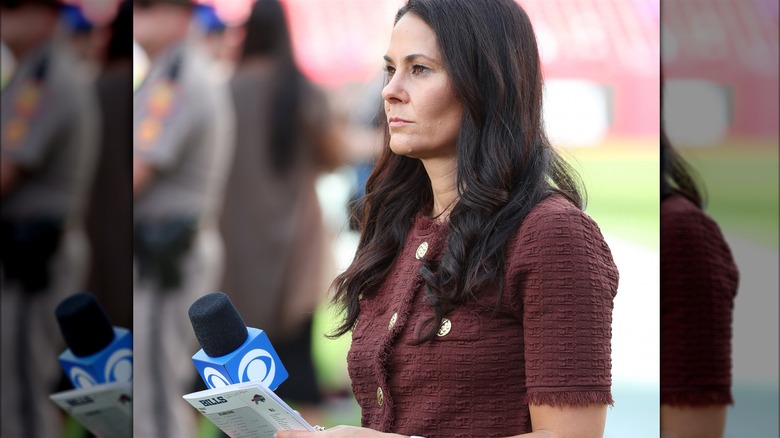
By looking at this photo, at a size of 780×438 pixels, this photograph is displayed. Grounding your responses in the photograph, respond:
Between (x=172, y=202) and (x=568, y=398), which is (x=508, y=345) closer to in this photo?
(x=568, y=398)

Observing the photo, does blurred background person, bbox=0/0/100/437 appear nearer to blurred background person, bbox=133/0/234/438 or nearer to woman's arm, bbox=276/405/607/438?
blurred background person, bbox=133/0/234/438

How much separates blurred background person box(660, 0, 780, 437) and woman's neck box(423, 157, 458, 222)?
1.65 meters

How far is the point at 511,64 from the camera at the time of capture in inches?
75.3

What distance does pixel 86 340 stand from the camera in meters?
2.50

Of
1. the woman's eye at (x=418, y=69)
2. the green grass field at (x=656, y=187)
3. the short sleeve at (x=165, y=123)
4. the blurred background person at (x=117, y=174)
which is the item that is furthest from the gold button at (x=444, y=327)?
the blurred background person at (x=117, y=174)

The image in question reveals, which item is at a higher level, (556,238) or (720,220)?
(556,238)

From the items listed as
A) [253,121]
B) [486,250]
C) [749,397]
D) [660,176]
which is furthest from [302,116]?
[486,250]

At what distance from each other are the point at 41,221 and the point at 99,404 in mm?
2151

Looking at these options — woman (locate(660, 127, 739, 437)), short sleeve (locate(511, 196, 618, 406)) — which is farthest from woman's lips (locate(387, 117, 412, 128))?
woman (locate(660, 127, 739, 437))

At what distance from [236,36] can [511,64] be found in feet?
7.46

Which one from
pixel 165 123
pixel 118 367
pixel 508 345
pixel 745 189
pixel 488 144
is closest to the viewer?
pixel 508 345

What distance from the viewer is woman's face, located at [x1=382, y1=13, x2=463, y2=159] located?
1928 millimetres

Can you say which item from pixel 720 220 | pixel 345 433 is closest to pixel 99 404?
pixel 345 433

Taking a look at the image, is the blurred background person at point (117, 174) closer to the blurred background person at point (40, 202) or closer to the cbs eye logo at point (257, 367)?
the blurred background person at point (40, 202)
